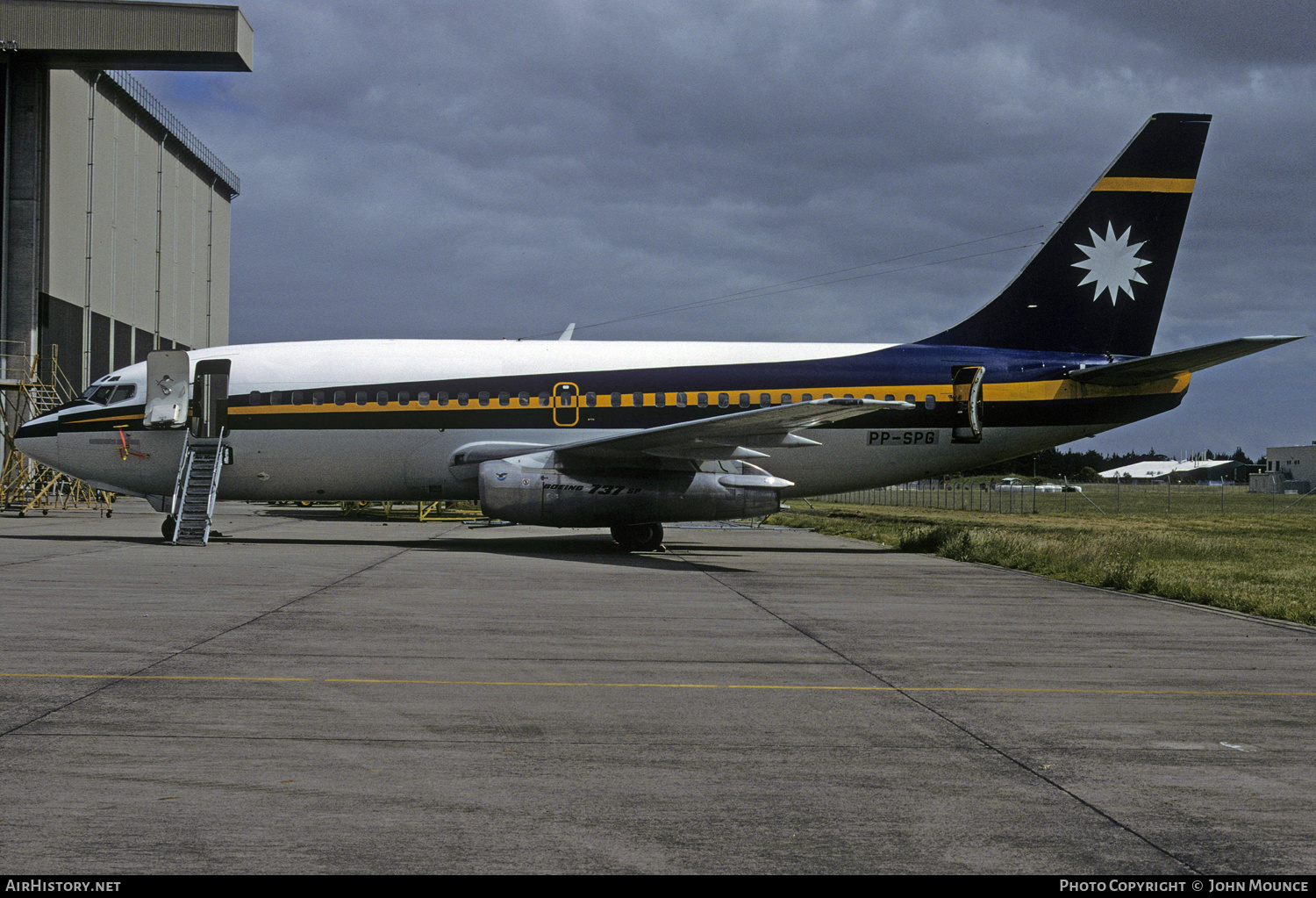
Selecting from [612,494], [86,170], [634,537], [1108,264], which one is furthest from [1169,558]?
[86,170]

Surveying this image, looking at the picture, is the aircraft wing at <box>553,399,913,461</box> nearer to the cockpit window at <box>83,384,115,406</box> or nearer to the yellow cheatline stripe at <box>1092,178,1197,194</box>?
the yellow cheatline stripe at <box>1092,178,1197,194</box>

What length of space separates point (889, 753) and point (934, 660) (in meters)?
3.17

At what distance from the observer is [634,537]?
67.0 ft

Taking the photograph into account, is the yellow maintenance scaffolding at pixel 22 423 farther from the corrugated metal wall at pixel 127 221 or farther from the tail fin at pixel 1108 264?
the tail fin at pixel 1108 264

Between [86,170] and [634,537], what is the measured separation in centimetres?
3297

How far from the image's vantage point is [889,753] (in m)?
5.67

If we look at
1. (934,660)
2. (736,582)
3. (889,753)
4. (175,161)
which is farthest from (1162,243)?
(175,161)

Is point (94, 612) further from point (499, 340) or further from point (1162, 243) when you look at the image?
point (1162, 243)

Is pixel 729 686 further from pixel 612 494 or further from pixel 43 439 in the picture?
pixel 43 439

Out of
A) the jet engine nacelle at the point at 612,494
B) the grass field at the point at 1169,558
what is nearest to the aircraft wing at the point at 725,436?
the jet engine nacelle at the point at 612,494

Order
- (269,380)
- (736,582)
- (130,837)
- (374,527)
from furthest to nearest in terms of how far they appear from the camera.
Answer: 1. (374,527)
2. (269,380)
3. (736,582)
4. (130,837)

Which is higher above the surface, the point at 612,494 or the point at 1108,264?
the point at 1108,264

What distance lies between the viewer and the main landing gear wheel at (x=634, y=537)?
2038cm

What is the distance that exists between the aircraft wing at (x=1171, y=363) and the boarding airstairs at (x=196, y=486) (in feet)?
56.2
